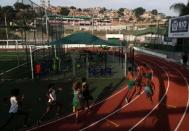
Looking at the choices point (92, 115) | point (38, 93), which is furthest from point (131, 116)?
point (38, 93)

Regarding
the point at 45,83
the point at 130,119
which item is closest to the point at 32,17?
the point at 45,83

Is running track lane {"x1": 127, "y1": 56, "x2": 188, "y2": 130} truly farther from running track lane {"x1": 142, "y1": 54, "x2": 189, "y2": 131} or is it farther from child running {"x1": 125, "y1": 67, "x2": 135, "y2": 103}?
child running {"x1": 125, "y1": 67, "x2": 135, "y2": 103}

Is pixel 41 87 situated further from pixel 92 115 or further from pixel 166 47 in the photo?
pixel 166 47

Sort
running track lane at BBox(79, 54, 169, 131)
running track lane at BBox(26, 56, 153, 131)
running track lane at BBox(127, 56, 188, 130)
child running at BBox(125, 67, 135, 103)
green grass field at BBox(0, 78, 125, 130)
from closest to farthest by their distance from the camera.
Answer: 1. running track lane at BBox(26, 56, 153, 131)
2. running track lane at BBox(79, 54, 169, 131)
3. running track lane at BBox(127, 56, 188, 130)
4. green grass field at BBox(0, 78, 125, 130)
5. child running at BBox(125, 67, 135, 103)

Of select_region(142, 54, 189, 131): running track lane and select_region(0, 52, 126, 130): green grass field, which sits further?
select_region(0, 52, 126, 130): green grass field

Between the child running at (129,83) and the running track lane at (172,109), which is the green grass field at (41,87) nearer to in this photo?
the child running at (129,83)

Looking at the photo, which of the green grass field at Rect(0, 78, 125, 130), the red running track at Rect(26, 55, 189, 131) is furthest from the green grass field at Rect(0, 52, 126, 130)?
the red running track at Rect(26, 55, 189, 131)

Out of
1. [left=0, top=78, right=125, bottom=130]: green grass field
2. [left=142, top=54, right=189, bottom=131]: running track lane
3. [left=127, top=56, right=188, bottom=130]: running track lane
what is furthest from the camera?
[left=0, top=78, right=125, bottom=130]: green grass field

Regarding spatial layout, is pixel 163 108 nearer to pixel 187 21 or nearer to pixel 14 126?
pixel 14 126

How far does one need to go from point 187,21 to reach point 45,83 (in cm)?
2465

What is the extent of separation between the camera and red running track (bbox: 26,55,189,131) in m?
13.5

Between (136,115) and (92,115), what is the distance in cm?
208

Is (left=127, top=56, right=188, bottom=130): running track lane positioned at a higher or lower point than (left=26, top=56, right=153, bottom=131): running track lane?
lower

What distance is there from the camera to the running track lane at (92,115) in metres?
13.3
